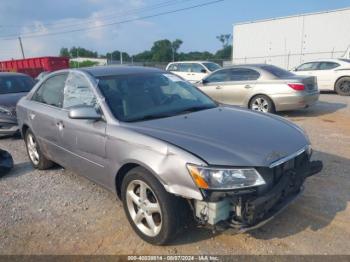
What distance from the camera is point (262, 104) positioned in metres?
8.91

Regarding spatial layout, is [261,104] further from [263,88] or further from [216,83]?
[216,83]

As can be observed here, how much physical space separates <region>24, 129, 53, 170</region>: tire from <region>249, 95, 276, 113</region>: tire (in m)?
5.80

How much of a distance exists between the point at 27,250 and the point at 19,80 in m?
6.85

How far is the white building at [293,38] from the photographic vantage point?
93.7 ft

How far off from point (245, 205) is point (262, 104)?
6.75m

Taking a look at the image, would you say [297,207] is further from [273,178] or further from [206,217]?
[206,217]

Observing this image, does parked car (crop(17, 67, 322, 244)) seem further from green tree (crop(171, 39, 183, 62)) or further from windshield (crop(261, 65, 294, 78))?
green tree (crop(171, 39, 183, 62))

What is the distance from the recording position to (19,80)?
8836 millimetres

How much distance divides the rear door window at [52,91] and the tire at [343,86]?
11.5m

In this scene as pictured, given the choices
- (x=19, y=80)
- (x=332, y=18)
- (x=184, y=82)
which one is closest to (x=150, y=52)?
(x=332, y=18)

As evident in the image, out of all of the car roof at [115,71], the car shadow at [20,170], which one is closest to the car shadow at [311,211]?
the car roof at [115,71]

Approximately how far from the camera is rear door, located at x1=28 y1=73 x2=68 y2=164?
4.25 meters

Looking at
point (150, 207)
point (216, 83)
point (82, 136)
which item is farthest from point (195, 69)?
point (150, 207)

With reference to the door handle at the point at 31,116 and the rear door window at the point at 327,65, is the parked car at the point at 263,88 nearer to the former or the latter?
the rear door window at the point at 327,65
